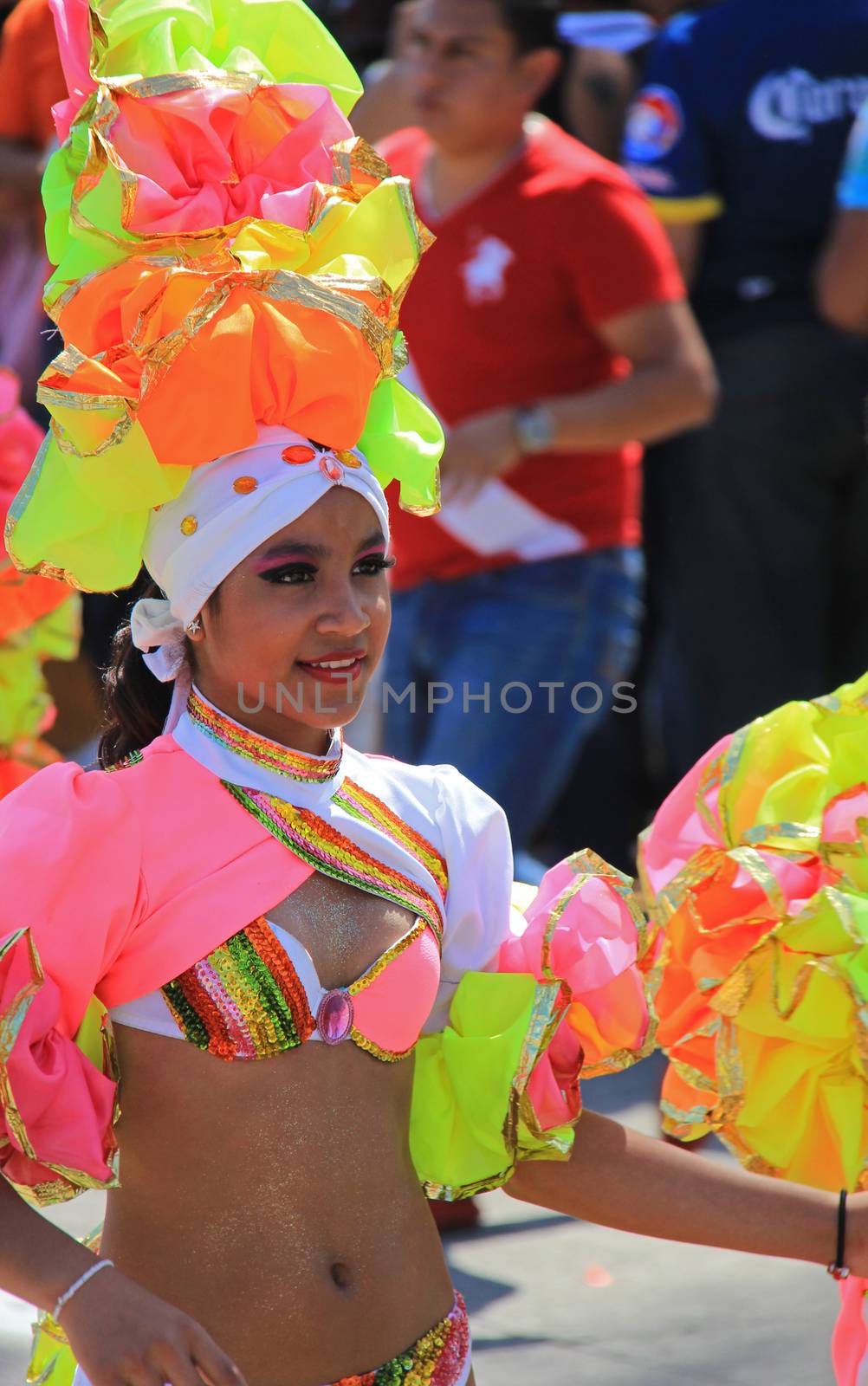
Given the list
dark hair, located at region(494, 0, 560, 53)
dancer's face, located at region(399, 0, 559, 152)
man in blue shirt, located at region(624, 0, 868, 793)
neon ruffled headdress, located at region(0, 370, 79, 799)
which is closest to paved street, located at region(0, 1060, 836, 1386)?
neon ruffled headdress, located at region(0, 370, 79, 799)

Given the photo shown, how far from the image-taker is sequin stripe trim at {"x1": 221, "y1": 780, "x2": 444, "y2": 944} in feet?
7.42

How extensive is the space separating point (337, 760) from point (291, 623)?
21 centimetres

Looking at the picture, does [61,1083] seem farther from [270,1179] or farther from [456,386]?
[456,386]

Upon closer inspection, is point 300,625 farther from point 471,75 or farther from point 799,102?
point 799,102

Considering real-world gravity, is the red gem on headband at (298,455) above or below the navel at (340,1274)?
above

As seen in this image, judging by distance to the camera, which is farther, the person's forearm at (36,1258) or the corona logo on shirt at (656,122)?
the corona logo on shirt at (656,122)

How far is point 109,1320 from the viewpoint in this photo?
1898 millimetres

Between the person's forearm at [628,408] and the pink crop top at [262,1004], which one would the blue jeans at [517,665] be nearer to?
the person's forearm at [628,408]

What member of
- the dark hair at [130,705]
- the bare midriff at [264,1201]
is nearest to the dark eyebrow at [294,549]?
the dark hair at [130,705]

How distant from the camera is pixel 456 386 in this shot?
14.8ft

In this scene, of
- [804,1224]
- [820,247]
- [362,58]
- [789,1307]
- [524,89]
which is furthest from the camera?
[362,58]

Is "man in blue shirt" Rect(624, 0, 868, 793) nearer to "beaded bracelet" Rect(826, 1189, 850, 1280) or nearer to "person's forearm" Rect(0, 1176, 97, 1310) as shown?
"beaded bracelet" Rect(826, 1189, 850, 1280)

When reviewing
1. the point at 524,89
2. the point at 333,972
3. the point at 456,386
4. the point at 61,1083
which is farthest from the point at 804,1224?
the point at 524,89

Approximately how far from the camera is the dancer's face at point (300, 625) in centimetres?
224
